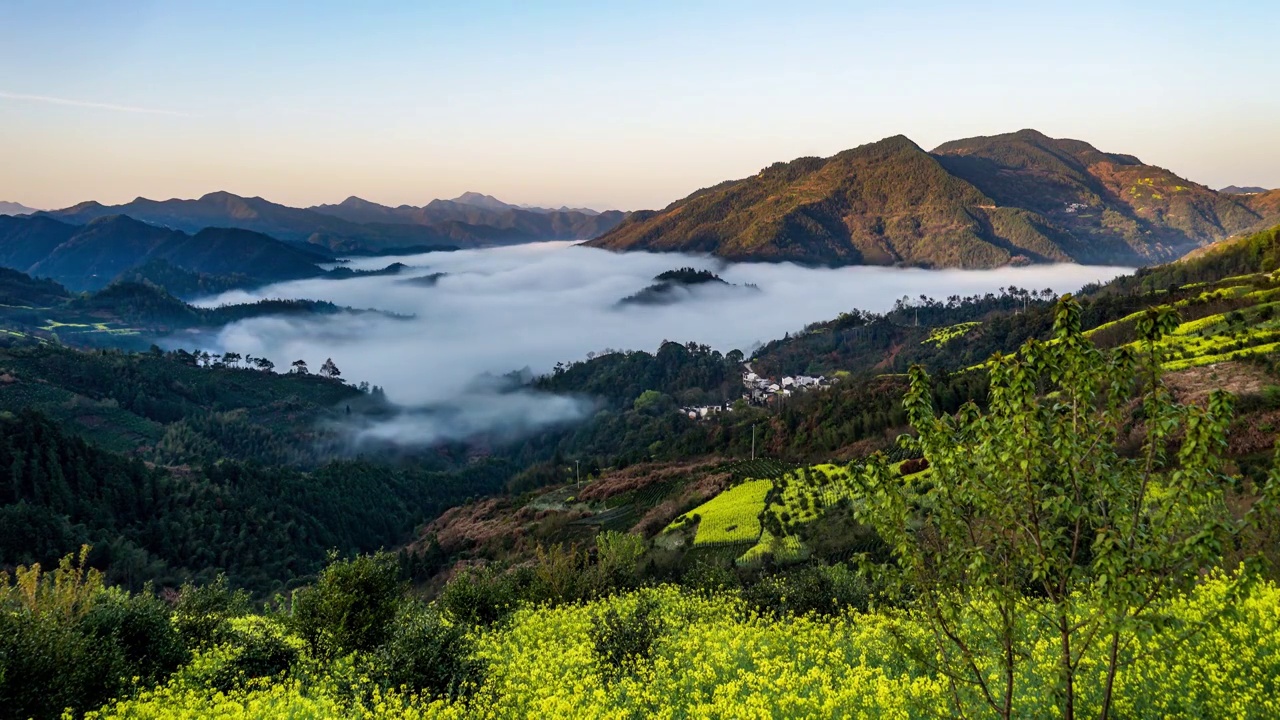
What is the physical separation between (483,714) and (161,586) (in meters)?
100

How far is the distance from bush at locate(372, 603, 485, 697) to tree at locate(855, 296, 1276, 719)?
13.1 metres

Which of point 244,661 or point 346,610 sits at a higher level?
point 346,610

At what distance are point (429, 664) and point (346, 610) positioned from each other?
7152 mm

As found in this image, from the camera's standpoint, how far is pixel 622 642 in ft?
73.5

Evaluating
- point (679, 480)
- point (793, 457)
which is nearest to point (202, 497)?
point (679, 480)

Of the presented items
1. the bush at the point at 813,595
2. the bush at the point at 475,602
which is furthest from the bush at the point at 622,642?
the bush at the point at 475,602

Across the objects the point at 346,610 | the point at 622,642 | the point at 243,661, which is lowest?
the point at 622,642

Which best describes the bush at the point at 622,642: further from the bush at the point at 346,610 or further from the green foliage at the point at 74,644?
the green foliage at the point at 74,644

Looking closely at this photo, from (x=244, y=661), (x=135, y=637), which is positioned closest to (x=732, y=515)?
(x=244, y=661)

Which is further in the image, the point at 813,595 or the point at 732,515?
the point at 732,515

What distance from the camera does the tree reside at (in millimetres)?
8797

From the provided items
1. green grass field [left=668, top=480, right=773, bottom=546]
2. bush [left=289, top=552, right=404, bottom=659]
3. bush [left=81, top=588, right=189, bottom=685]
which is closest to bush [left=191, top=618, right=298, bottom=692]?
bush [left=81, top=588, right=189, bottom=685]

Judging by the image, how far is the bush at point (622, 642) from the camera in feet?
69.2

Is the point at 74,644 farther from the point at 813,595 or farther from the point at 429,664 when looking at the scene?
the point at 813,595
